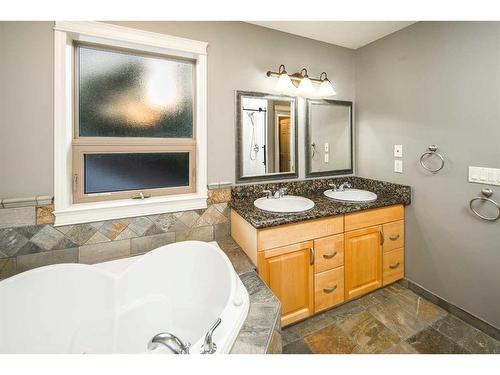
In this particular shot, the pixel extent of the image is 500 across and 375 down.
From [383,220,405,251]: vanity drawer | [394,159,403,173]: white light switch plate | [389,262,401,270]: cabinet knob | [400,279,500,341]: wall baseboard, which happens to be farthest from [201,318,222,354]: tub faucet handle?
[394,159,403,173]: white light switch plate

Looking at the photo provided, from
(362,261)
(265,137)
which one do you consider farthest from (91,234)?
(362,261)

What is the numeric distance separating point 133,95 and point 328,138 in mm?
1807

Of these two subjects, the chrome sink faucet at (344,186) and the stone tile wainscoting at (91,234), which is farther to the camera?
the chrome sink faucet at (344,186)

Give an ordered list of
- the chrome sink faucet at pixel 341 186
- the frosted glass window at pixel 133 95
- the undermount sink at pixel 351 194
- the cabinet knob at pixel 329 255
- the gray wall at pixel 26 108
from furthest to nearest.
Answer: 1. the chrome sink faucet at pixel 341 186
2. the undermount sink at pixel 351 194
3. the cabinet knob at pixel 329 255
4. the frosted glass window at pixel 133 95
5. the gray wall at pixel 26 108

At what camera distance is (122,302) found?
143cm

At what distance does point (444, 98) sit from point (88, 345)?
2867mm

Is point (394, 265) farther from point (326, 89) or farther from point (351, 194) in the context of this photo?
point (326, 89)

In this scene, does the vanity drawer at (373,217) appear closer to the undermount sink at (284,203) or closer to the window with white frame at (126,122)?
the undermount sink at (284,203)

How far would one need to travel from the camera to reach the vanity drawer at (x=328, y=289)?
1690 millimetres

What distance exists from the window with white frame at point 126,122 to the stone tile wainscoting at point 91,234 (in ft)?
0.23

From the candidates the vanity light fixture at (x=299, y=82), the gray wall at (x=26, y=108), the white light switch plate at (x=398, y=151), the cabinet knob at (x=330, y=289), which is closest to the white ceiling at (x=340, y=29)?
the vanity light fixture at (x=299, y=82)

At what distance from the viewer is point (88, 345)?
4.27ft

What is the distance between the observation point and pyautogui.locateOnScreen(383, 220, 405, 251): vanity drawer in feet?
6.45
